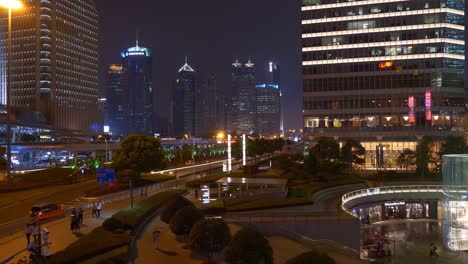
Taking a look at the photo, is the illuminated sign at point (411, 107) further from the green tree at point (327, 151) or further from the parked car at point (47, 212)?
the parked car at point (47, 212)

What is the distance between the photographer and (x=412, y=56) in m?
89.6

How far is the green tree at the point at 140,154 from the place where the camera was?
5444 centimetres

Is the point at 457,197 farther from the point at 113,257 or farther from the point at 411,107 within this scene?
the point at 411,107

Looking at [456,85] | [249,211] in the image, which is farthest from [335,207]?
[456,85]

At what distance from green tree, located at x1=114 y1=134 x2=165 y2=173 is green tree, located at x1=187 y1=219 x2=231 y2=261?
32.3m

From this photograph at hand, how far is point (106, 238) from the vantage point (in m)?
24.7

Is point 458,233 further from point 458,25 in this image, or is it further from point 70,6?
point 70,6

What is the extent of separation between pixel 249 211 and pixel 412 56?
64.8 metres

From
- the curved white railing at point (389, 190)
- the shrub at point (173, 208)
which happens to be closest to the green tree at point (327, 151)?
the curved white railing at point (389, 190)

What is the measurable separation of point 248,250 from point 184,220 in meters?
7.96

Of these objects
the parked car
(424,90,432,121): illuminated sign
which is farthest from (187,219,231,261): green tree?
(424,90,432,121): illuminated sign

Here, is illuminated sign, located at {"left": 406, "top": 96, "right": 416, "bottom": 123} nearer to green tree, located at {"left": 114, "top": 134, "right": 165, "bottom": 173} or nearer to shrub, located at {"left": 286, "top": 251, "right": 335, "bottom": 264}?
green tree, located at {"left": 114, "top": 134, "right": 165, "bottom": 173}

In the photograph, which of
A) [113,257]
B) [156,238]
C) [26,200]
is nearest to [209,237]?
[156,238]

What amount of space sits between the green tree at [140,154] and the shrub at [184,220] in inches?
1097
